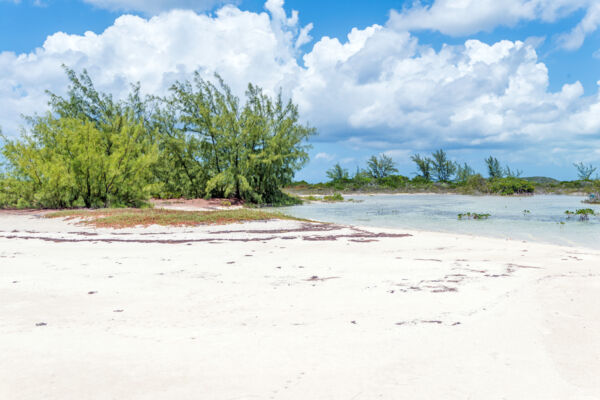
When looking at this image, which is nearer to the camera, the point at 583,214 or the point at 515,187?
the point at 583,214

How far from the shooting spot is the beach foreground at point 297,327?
299cm

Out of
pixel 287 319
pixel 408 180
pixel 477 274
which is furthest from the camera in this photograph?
pixel 408 180

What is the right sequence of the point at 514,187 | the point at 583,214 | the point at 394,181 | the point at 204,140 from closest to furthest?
the point at 583,214
the point at 204,140
the point at 514,187
the point at 394,181

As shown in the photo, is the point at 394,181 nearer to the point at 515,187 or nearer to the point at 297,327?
the point at 515,187

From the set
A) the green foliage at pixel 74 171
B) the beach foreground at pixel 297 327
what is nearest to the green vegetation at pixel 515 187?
the green foliage at pixel 74 171

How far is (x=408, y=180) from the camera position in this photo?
249 feet

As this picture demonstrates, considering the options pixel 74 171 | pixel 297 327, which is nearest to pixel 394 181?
pixel 74 171

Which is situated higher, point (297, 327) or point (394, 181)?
→ point (394, 181)

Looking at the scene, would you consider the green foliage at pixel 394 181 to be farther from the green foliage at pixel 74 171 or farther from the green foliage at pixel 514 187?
the green foliage at pixel 74 171

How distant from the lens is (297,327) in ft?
13.8

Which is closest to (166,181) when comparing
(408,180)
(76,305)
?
(76,305)

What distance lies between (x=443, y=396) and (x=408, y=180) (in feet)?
248

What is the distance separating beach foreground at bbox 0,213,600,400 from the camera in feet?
9.82

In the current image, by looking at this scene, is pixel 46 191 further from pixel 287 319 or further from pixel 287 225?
pixel 287 319
